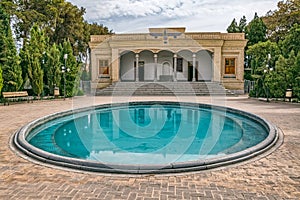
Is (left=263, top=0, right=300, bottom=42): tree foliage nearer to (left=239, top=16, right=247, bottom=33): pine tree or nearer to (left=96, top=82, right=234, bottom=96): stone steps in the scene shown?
(left=239, top=16, right=247, bottom=33): pine tree

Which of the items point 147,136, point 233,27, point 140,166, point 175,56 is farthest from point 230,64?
point 140,166

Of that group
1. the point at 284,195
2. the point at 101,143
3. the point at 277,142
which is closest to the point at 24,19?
the point at 101,143

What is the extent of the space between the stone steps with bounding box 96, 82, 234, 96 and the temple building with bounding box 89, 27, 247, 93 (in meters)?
1.27

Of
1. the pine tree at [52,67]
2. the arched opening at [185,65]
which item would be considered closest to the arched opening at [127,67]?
the arched opening at [185,65]

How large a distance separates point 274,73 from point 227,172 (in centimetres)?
1431

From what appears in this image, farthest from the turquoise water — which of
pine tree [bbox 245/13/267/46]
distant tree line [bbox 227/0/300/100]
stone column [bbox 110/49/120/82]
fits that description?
pine tree [bbox 245/13/267/46]

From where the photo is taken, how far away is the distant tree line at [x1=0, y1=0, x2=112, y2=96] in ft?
53.7

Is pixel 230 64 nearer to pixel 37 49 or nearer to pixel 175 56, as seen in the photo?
pixel 175 56

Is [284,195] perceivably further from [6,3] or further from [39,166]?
[6,3]

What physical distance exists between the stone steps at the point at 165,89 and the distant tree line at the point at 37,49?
3.74 metres

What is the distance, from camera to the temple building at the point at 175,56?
2575 centimetres

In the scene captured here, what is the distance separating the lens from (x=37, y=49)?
18219 millimetres

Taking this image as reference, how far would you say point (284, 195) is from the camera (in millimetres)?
3631

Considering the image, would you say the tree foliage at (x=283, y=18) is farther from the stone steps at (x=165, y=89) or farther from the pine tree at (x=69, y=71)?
the pine tree at (x=69, y=71)
